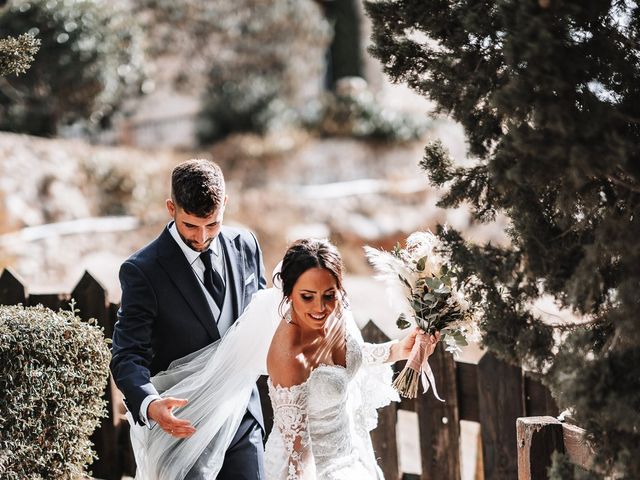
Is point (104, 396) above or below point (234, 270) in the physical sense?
below

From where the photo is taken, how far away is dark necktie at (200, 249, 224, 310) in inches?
138

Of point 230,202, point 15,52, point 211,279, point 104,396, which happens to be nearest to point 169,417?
point 211,279

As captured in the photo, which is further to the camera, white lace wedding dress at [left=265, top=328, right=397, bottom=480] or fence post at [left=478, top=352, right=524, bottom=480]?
fence post at [left=478, top=352, right=524, bottom=480]

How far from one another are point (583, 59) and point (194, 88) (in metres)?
16.7

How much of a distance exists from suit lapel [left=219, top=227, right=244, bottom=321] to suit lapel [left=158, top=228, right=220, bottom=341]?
14cm

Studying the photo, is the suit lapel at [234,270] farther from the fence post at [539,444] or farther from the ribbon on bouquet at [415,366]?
the fence post at [539,444]

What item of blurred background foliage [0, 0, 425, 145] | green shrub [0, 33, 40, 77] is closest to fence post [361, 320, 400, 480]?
green shrub [0, 33, 40, 77]

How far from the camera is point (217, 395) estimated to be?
3.51m

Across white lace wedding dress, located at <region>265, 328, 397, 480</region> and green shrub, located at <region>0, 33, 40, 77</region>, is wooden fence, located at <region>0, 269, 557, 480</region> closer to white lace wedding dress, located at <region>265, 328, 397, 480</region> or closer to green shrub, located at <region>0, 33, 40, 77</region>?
white lace wedding dress, located at <region>265, 328, 397, 480</region>

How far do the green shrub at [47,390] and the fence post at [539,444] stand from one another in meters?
2.24

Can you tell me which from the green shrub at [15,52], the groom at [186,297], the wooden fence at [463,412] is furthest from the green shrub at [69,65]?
the groom at [186,297]

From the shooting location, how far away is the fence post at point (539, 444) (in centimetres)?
315

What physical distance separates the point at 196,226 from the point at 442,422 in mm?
1911

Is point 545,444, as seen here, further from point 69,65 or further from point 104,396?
point 69,65
